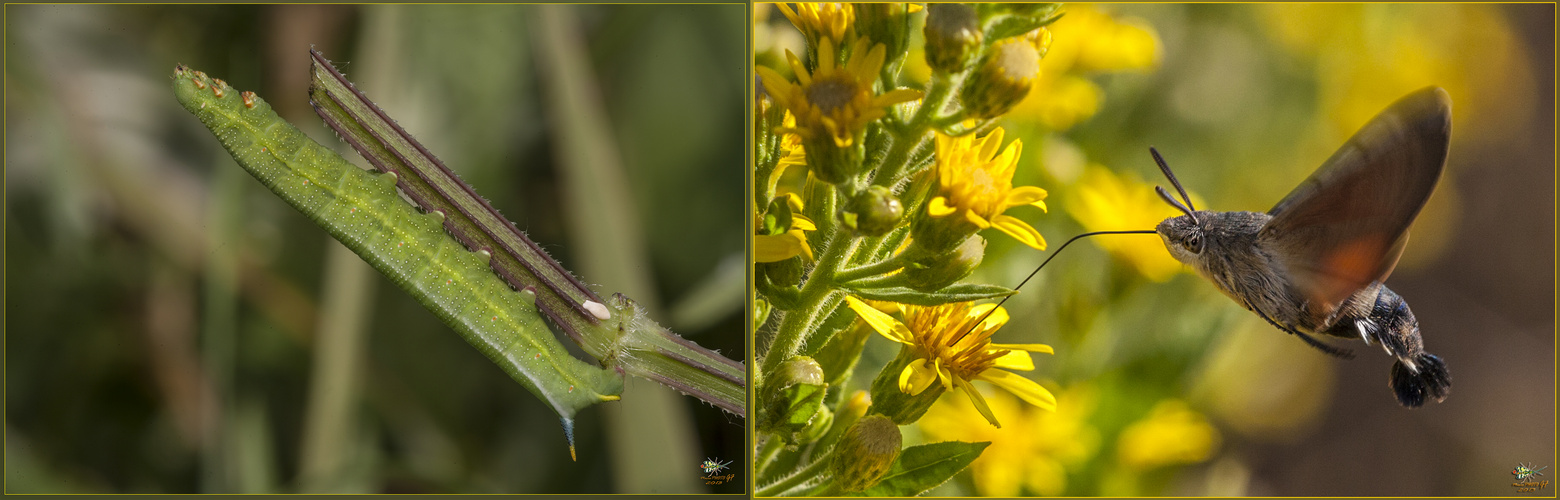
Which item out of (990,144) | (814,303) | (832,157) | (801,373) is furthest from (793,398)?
(990,144)

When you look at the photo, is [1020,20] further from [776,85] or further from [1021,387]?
[1021,387]

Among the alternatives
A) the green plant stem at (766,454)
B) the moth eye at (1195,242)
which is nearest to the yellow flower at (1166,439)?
the moth eye at (1195,242)

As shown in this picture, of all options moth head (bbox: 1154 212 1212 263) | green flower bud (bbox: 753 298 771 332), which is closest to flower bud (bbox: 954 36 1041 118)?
green flower bud (bbox: 753 298 771 332)

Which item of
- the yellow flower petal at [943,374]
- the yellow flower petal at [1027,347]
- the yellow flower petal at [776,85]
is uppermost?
the yellow flower petal at [776,85]

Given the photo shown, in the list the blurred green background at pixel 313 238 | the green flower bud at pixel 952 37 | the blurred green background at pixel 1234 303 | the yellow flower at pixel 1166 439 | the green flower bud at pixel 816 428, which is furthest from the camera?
the blurred green background at pixel 313 238

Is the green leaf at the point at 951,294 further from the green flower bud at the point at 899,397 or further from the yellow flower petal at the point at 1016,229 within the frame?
the green flower bud at the point at 899,397

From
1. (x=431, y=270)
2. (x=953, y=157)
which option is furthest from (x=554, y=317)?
(x=953, y=157)

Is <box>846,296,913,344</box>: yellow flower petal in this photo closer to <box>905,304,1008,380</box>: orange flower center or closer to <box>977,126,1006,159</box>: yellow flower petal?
<box>905,304,1008,380</box>: orange flower center
